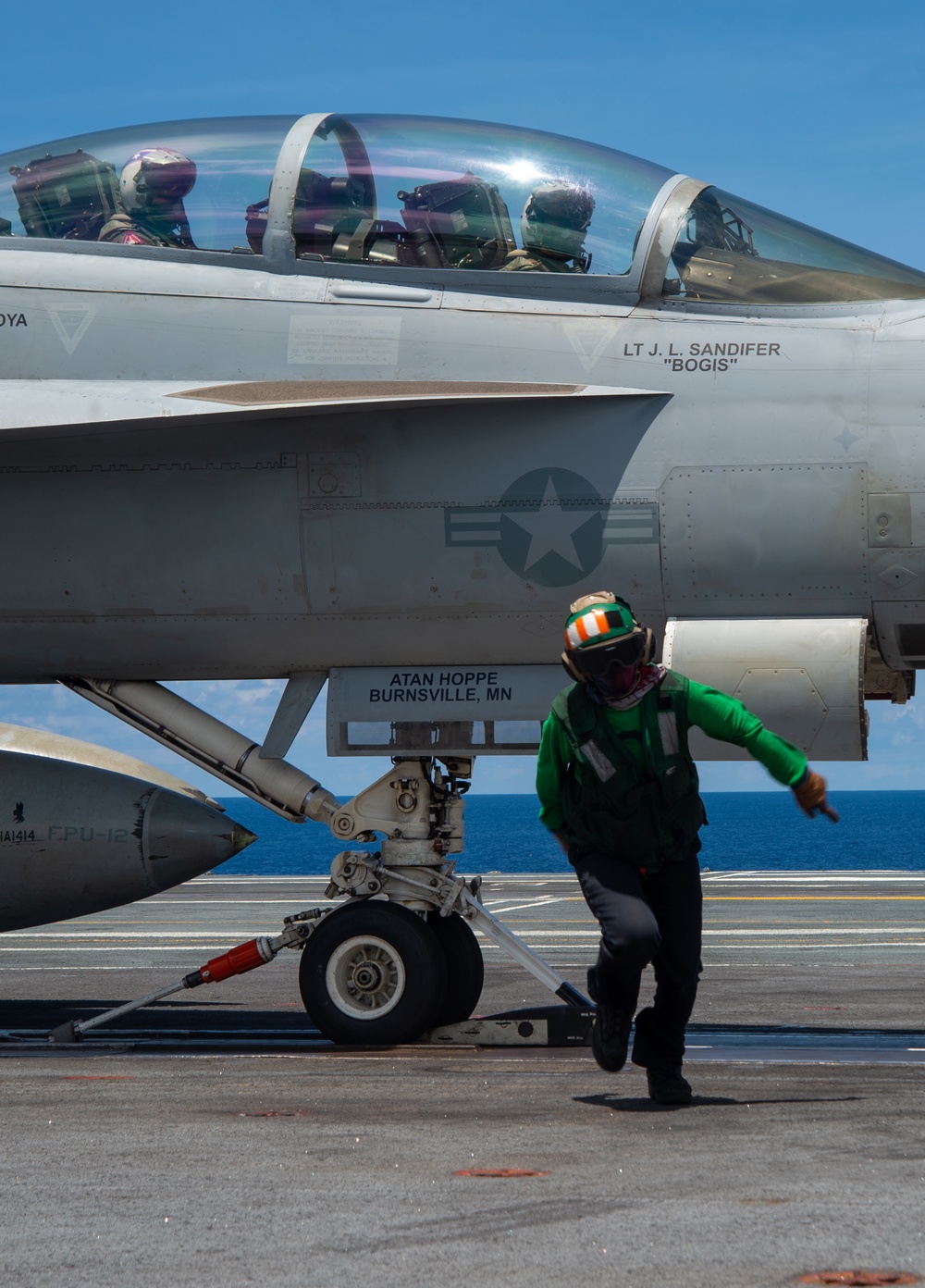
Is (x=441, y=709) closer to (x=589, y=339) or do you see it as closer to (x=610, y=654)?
(x=589, y=339)

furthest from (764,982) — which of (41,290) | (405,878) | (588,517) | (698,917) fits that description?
(41,290)

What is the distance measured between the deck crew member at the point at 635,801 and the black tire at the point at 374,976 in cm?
232

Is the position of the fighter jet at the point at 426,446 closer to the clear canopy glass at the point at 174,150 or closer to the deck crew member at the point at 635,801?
the clear canopy glass at the point at 174,150

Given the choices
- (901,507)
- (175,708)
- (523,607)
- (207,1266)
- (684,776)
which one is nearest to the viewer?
(207,1266)

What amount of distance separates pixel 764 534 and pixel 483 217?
2.49m

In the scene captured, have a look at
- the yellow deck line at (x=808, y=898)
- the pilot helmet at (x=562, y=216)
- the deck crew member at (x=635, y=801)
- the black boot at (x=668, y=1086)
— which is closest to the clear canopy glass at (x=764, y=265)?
the pilot helmet at (x=562, y=216)

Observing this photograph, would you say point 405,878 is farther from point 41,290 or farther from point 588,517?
point 41,290

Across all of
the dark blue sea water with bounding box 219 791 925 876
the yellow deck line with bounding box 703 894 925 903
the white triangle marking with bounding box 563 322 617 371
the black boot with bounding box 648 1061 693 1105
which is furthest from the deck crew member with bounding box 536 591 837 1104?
the dark blue sea water with bounding box 219 791 925 876

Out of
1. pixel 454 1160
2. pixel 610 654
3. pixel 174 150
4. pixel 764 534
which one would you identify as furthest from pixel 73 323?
pixel 454 1160

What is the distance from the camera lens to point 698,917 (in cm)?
616

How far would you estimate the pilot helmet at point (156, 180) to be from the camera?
8.73m

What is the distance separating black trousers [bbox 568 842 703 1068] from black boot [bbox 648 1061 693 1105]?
0.11 ft

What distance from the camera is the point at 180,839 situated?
9.47 m

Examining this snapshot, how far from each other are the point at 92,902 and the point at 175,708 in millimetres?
1576
